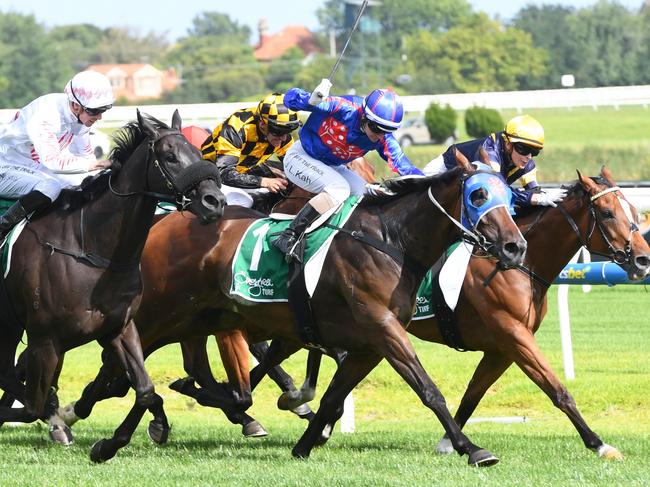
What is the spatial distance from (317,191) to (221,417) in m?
3.24

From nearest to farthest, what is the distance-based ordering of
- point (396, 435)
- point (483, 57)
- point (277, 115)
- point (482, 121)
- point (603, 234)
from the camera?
1. point (603, 234)
2. point (396, 435)
3. point (277, 115)
4. point (482, 121)
5. point (483, 57)

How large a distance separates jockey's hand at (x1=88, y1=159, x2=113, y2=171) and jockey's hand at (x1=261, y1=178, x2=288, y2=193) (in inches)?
61.0

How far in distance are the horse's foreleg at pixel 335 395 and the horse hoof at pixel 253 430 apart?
3.35ft

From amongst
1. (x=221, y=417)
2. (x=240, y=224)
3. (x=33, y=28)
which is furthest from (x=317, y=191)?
(x=33, y=28)

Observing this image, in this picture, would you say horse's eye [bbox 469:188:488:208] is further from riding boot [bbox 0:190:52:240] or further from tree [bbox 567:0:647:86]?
tree [bbox 567:0:647:86]

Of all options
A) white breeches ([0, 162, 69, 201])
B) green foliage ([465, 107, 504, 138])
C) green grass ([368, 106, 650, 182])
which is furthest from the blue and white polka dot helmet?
green foliage ([465, 107, 504, 138])

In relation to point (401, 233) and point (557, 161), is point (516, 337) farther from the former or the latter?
point (557, 161)

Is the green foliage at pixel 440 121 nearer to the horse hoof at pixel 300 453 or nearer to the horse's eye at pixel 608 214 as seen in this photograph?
the horse's eye at pixel 608 214

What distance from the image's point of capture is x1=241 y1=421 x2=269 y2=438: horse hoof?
8.29m

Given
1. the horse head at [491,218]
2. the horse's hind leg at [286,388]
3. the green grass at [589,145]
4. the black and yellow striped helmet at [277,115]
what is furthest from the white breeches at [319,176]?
the green grass at [589,145]

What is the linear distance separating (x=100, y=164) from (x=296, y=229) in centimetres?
118

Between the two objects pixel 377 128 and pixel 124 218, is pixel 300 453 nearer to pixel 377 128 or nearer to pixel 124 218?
pixel 124 218

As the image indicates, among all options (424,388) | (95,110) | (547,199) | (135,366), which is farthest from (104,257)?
(547,199)

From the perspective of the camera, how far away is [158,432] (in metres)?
7.94
